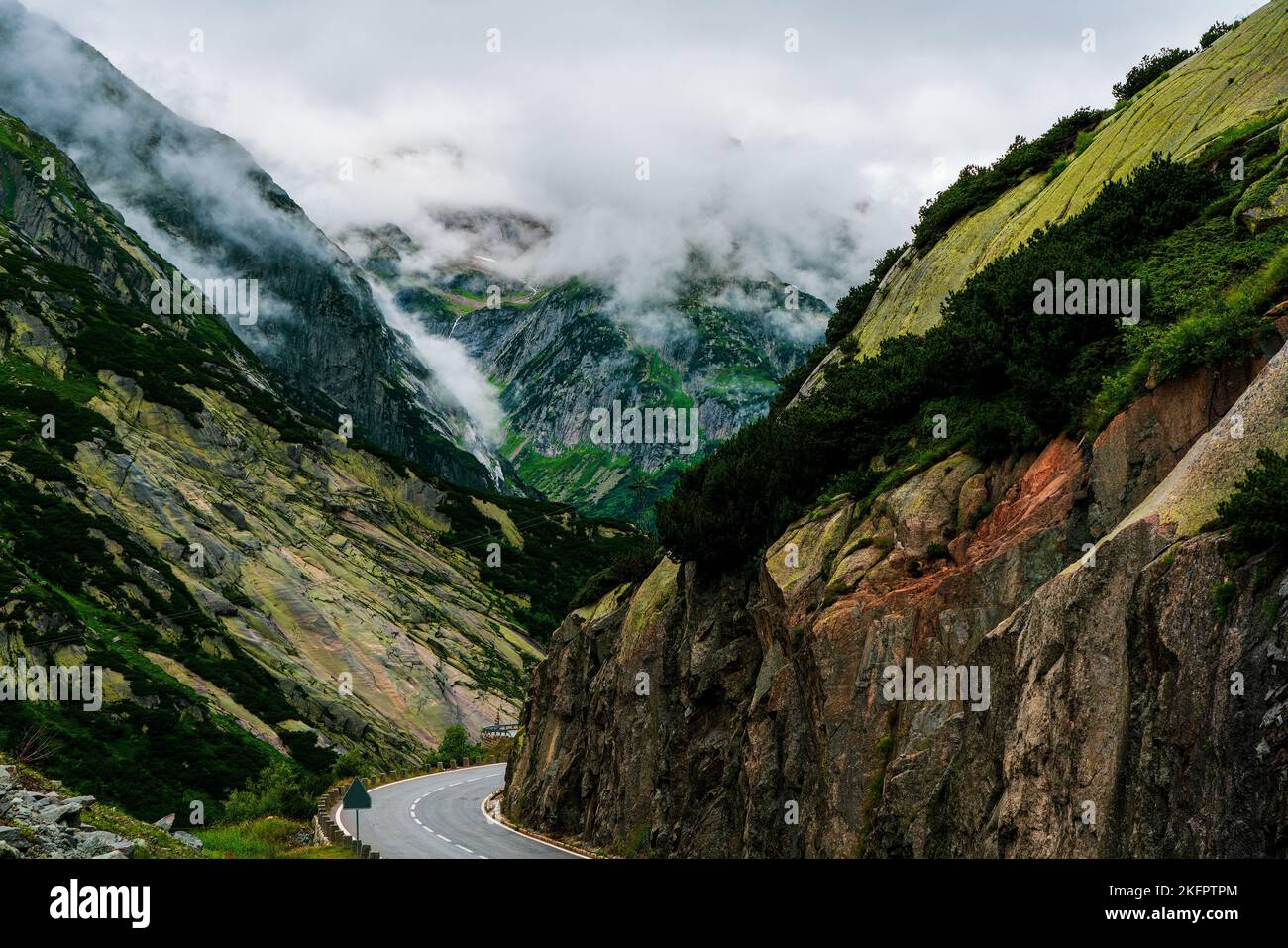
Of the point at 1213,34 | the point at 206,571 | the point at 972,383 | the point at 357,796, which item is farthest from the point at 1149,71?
the point at 206,571

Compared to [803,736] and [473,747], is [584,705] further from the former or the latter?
[473,747]

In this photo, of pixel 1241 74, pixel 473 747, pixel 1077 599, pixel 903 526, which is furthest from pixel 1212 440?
pixel 473 747

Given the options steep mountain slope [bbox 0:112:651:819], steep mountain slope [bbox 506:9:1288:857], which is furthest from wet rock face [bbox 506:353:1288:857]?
steep mountain slope [bbox 0:112:651:819]

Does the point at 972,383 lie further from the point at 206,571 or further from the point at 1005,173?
the point at 206,571

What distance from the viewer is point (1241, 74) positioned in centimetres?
2316

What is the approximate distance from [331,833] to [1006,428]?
26207 mm

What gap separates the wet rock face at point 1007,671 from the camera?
33.0ft
